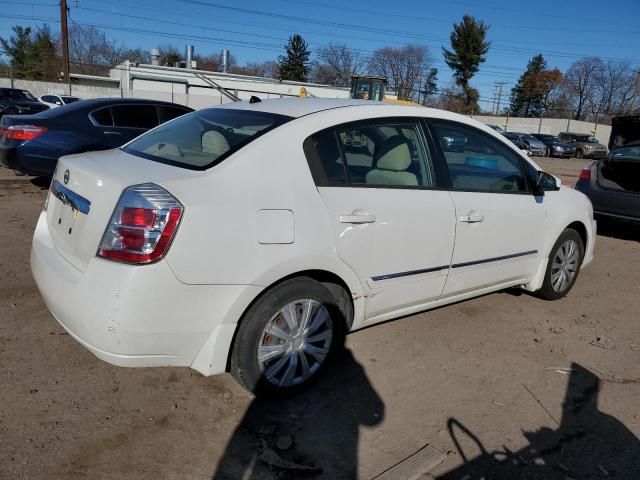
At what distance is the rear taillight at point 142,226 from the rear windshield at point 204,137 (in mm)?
369

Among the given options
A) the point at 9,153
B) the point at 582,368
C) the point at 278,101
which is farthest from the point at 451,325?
the point at 9,153

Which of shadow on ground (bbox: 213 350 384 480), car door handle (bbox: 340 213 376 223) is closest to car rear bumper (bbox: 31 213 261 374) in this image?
shadow on ground (bbox: 213 350 384 480)

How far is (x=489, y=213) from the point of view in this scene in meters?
3.67

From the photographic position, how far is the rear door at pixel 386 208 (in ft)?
9.52

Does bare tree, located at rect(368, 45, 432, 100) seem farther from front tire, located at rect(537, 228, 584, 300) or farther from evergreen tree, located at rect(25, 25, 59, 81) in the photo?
front tire, located at rect(537, 228, 584, 300)

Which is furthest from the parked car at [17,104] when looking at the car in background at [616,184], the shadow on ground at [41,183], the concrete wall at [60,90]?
the car in background at [616,184]

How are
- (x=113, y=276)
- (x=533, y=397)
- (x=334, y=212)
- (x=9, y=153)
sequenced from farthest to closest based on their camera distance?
(x=9, y=153), (x=533, y=397), (x=334, y=212), (x=113, y=276)

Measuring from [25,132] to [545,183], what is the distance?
6.68 m

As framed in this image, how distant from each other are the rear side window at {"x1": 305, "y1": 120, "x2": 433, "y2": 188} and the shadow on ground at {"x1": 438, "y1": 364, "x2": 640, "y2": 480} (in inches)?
57.5

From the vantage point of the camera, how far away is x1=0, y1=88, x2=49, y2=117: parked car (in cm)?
1847

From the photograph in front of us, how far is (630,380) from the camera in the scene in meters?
3.40

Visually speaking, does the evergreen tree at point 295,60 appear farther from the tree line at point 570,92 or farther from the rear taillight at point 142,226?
the rear taillight at point 142,226

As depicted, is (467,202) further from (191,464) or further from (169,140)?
(191,464)

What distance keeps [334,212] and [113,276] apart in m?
1.17
